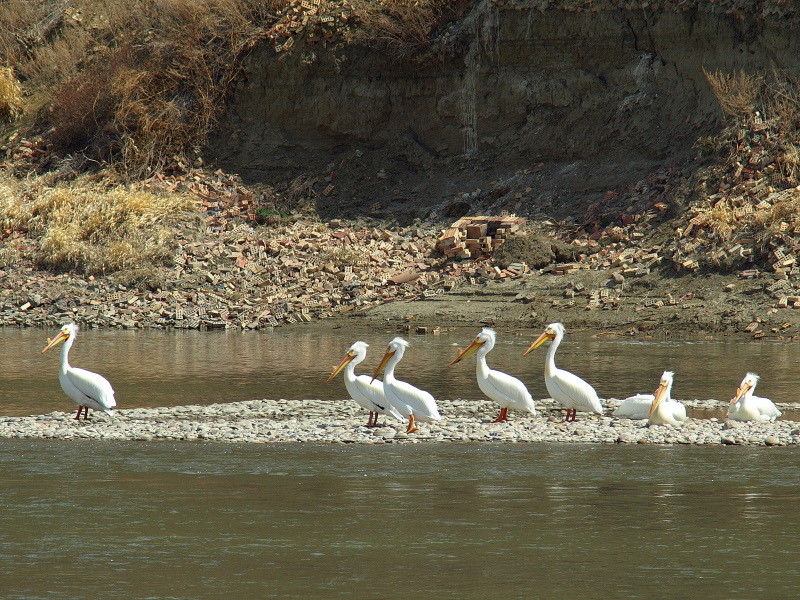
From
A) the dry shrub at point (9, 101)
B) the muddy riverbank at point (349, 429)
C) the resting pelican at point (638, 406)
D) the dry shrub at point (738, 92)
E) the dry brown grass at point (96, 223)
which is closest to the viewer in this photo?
the muddy riverbank at point (349, 429)

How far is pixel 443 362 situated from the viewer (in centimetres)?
1552

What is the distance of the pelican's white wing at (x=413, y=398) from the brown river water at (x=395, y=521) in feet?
2.02

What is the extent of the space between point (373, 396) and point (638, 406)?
2737mm

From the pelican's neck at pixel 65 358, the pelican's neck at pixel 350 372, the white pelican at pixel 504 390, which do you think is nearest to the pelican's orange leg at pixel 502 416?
the white pelican at pixel 504 390

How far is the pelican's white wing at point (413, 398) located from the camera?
10.1 meters

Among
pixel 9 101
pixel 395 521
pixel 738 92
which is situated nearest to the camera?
pixel 395 521

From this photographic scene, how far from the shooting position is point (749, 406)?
10438 mm

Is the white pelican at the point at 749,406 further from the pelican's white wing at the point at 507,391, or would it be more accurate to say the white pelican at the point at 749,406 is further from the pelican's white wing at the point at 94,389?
the pelican's white wing at the point at 94,389

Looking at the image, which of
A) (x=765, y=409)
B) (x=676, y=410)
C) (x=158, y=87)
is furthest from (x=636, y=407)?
(x=158, y=87)

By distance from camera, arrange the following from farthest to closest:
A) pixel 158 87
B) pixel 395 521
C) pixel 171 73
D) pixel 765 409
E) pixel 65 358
A: pixel 158 87 < pixel 171 73 < pixel 65 358 < pixel 765 409 < pixel 395 521

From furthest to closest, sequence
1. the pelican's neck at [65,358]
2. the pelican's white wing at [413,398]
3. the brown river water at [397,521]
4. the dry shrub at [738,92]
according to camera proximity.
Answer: the dry shrub at [738,92], the pelican's neck at [65,358], the pelican's white wing at [413,398], the brown river water at [397,521]

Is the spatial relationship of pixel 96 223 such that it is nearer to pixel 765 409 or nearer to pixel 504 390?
pixel 504 390

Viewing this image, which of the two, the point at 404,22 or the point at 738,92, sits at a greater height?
the point at 404,22

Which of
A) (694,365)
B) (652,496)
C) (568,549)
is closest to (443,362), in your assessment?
(694,365)
